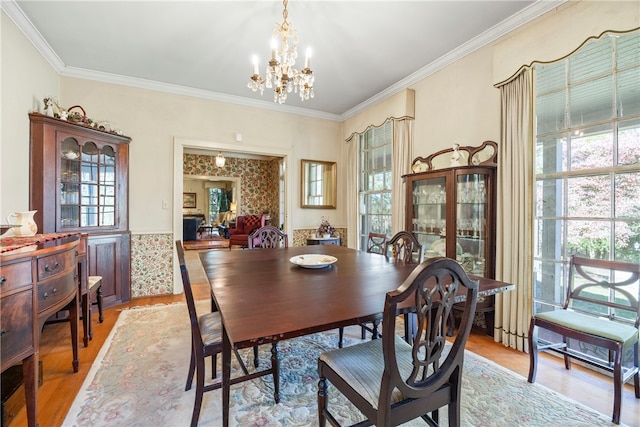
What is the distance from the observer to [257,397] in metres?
1.76

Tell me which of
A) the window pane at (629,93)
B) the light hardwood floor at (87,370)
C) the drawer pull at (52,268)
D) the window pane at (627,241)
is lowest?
the light hardwood floor at (87,370)

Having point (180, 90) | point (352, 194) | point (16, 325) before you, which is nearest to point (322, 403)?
point (16, 325)

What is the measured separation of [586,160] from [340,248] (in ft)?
7.01

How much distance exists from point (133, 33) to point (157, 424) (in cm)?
325

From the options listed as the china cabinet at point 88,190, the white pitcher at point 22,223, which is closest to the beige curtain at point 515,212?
the white pitcher at point 22,223

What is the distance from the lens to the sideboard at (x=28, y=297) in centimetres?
128

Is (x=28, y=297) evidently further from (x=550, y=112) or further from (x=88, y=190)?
(x=550, y=112)

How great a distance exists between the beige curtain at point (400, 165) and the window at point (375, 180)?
0.70ft

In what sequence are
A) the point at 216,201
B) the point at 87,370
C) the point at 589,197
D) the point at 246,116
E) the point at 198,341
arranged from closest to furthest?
1. the point at 198,341
2. the point at 87,370
3. the point at 589,197
4. the point at 246,116
5. the point at 216,201

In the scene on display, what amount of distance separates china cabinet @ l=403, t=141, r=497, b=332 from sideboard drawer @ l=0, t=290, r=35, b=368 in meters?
2.63

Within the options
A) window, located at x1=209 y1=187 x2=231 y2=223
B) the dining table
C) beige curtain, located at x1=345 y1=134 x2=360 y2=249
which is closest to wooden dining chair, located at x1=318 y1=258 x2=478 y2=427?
the dining table

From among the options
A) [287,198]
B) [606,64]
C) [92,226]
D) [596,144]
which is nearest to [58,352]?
[92,226]

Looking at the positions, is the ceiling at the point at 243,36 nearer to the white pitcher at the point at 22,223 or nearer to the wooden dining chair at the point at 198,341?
the white pitcher at the point at 22,223

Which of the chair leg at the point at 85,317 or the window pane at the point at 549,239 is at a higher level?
the window pane at the point at 549,239
